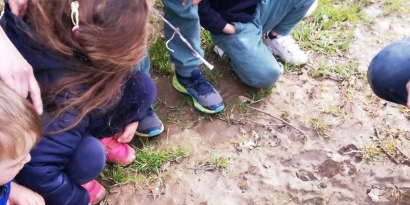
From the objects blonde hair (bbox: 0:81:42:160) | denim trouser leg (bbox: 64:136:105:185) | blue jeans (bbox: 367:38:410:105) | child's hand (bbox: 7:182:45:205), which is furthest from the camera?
blue jeans (bbox: 367:38:410:105)

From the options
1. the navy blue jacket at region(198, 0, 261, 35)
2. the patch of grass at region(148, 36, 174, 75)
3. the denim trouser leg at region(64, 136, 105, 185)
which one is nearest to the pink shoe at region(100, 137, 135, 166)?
the denim trouser leg at region(64, 136, 105, 185)

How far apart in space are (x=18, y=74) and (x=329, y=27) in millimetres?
1586

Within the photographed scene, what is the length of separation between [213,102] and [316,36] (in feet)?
2.24

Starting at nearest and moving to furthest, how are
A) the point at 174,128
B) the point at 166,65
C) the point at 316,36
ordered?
the point at 174,128 → the point at 166,65 → the point at 316,36

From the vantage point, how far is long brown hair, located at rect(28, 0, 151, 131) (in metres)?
1.42

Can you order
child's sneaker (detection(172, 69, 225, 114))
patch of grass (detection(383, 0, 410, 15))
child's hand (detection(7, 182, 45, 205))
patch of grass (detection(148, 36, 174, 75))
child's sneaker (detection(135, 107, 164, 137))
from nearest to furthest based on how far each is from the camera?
child's hand (detection(7, 182, 45, 205)) → child's sneaker (detection(135, 107, 164, 137)) → child's sneaker (detection(172, 69, 225, 114)) → patch of grass (detection(148, 36, 174, 75)) → patch of grass (detection(383, 0, 410, 15))

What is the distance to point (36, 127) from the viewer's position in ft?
4.39

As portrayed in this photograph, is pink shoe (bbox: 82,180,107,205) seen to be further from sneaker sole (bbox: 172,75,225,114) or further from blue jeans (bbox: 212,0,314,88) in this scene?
blue jeans (bbox: 212,0,314,88)

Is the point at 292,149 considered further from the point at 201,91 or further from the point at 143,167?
the point at 143,167

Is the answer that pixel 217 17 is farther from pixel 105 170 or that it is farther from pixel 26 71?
pixel 26 71

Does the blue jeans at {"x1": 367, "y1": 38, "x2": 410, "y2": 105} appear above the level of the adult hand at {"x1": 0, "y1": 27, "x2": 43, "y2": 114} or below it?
below

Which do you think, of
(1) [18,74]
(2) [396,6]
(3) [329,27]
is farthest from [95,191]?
(2) [396,6]

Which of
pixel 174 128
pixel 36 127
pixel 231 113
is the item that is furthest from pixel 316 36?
pixel 36 127

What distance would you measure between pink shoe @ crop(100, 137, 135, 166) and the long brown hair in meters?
0.39
